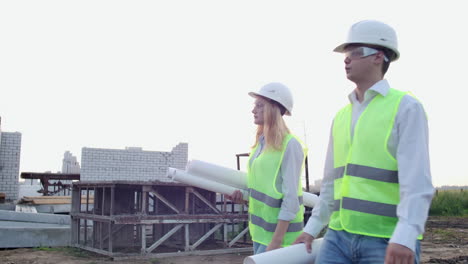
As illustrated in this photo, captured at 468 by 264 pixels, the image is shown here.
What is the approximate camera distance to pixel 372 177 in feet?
6.78

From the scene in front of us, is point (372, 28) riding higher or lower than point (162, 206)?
higher

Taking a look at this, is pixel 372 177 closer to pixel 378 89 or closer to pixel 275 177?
pixel 378 89

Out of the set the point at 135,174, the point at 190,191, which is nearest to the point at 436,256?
the point at 190,191

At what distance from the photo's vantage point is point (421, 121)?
197 cm

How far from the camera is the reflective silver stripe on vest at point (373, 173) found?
2.03 m

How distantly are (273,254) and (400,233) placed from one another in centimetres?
69

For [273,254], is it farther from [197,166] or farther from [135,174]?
[135,174]

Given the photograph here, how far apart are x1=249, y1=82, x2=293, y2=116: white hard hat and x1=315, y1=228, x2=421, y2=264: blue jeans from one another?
1224 millimetres

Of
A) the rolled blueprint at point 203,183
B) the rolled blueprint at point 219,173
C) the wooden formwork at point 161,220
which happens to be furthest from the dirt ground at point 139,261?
the rolled blueprint at point 219,173

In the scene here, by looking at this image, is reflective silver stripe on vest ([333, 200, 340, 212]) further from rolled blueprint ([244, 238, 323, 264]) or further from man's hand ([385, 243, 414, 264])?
man's hand ([385, 243, 414, 264])

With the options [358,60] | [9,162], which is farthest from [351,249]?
[9,162]

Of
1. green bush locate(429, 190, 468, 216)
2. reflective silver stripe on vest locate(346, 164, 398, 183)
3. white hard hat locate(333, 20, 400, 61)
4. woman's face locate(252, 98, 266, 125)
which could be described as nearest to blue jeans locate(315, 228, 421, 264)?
reflective silver stripe on vest locate(346, 164, 398, 183)

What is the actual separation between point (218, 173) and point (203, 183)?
747mm

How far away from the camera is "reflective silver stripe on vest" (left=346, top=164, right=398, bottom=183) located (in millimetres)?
2029
